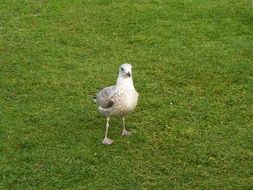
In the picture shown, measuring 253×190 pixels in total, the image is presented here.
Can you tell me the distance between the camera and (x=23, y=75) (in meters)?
9.25

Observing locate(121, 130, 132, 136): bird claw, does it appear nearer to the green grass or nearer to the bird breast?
the green grass

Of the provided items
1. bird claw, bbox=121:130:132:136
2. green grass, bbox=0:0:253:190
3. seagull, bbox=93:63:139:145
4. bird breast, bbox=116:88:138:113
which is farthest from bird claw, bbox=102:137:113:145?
bird breast, bbox=116:88:138:113

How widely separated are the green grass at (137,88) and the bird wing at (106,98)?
21.2 inches

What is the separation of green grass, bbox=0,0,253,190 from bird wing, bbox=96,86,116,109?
539 millimetres

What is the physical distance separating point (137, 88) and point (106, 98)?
1.70 m

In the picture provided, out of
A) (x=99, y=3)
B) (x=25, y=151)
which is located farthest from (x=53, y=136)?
(x=99, y=3)

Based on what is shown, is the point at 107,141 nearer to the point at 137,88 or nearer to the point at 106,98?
the point at 106,98

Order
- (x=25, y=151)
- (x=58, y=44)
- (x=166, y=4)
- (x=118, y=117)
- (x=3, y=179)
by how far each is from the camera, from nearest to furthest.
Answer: (x=3, y=179)
(x=25, y=151)
(x=118, y=117)
(x=58, y=44)
(x=166, y=4)

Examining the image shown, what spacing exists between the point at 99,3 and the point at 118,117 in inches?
194

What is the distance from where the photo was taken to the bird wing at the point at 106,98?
7.20 metres

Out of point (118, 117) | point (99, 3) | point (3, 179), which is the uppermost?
point (99, 3)

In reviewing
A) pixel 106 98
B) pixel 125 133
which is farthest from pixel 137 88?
pixel 106 98

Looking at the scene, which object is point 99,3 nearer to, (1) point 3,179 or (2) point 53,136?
(2) point 53,136

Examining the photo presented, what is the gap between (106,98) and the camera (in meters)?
7.26
